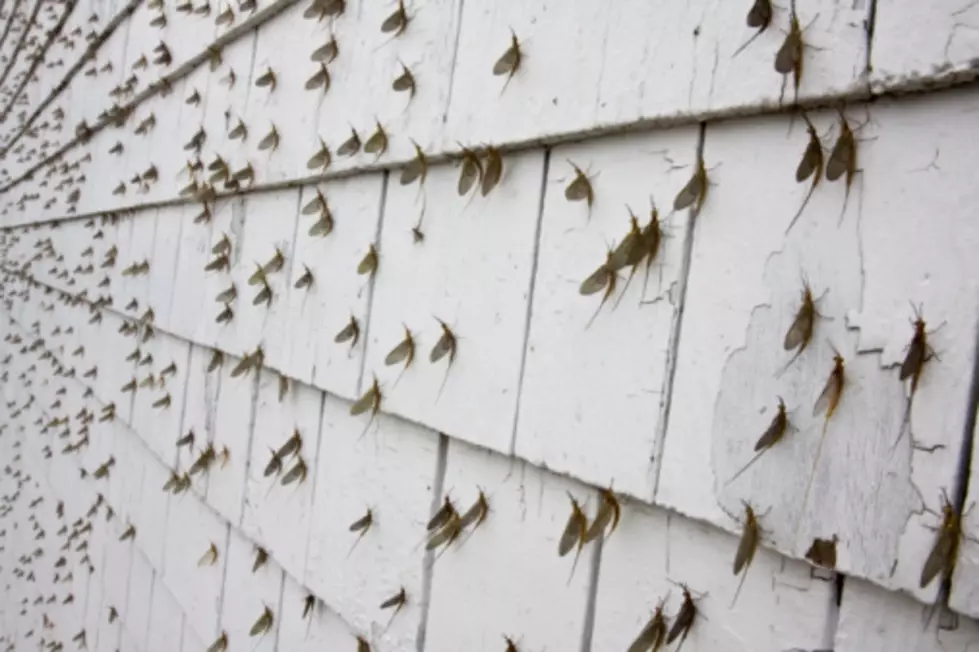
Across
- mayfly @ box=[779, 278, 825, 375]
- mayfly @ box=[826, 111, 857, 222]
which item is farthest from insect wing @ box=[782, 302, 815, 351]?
mayfly @ box=[826, 111, 857, 222]

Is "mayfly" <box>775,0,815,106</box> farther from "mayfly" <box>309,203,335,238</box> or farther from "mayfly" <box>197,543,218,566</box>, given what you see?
"mayfly" <box>197,543,218,566</box>

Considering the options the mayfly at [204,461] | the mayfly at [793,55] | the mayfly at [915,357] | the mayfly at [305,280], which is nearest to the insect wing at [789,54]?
the mayfly at [793,55]

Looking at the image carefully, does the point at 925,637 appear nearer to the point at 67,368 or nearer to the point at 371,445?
the point at 371,445

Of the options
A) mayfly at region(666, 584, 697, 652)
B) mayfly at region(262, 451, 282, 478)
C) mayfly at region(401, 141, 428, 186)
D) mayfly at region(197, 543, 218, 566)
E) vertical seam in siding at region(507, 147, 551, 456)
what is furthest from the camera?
mayfly at region(197, 543, 218, 566)

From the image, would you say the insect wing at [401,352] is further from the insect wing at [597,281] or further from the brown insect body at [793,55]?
the brown insect body at [793,55]

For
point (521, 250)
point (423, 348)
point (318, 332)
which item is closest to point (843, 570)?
point (521, 250)

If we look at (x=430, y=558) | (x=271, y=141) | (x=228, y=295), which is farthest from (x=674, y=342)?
(x=228, y=295)
